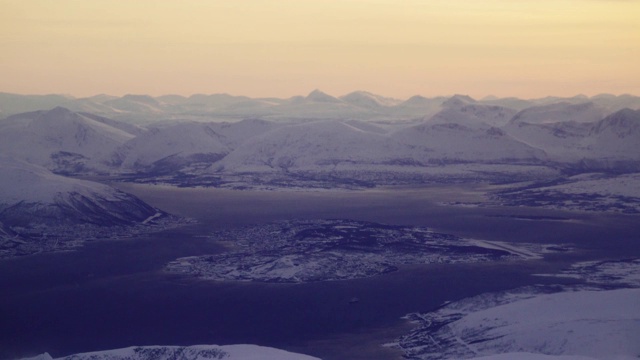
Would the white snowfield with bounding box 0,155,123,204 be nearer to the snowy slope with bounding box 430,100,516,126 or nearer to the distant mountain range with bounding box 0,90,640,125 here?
the snowy slope with bounding box 430,100,516,126

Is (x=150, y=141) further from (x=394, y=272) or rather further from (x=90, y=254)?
(x=394, y=272)

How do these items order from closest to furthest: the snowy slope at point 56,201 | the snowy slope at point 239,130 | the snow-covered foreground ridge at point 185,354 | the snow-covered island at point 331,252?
the snow-covered foreground ridge at point 185,354 → the snow-covered island at point 331,252 → the snowy slope at point 56,201 → the snowy slope at point 239,130

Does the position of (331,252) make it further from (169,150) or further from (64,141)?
(64,141)

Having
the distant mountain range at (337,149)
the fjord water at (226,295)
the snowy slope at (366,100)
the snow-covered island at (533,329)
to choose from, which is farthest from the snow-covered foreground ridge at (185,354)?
the snowy slope at (366,100)

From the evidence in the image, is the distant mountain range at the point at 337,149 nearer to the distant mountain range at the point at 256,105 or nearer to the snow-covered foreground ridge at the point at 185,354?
the distant mountain range at the point at 256,105

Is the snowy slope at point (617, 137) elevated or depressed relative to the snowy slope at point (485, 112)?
depressed

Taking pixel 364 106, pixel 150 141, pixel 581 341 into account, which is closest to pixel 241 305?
pixel 581 341

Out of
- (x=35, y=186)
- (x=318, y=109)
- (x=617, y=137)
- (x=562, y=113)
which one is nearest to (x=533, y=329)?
(x=35, y=186)
